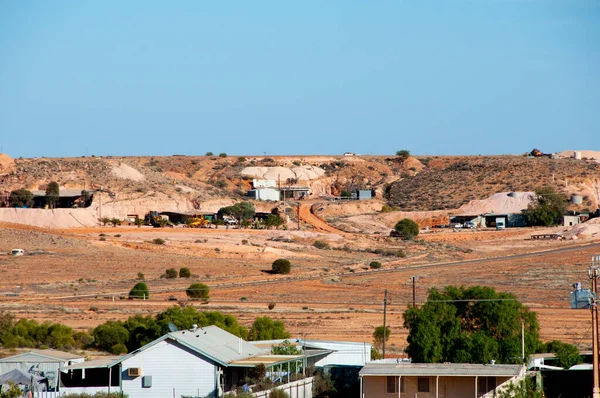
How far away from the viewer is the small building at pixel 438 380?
29.8 metres

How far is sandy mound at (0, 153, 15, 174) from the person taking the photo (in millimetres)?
120012

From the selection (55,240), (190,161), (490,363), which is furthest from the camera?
(190,161)

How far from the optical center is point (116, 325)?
137 ft

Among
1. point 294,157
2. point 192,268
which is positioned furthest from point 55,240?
point 294,157

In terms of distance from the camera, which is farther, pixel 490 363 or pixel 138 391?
pixel 490 363

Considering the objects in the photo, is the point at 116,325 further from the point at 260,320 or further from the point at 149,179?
the point at 149,179

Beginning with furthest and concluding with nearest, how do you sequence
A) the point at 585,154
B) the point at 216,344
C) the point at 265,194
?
the point at 585,154
the point at 265,194
the point at 216,344

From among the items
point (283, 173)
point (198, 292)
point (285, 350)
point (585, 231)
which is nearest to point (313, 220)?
point (585, 231)

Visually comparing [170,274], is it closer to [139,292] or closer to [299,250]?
[139,292]

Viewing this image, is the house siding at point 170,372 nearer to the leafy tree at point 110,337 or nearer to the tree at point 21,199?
the leafy tree at point 110,337

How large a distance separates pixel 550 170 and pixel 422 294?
78404 millimetres

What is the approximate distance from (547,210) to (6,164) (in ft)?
203

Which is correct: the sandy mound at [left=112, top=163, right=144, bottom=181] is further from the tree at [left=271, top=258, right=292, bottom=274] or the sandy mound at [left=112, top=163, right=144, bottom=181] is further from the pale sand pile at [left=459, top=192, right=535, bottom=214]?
the tree at [left=271, top=258, right=292, bottom=274]

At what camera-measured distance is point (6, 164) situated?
123 metres
